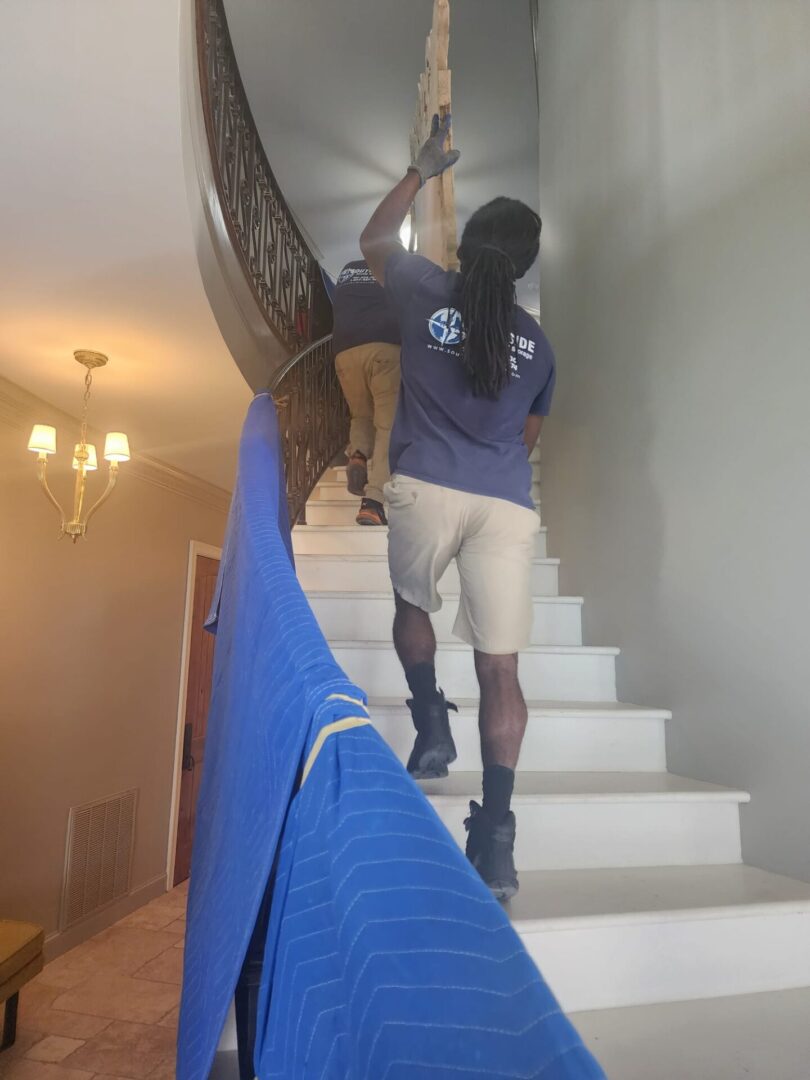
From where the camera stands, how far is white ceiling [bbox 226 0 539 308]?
183 inches

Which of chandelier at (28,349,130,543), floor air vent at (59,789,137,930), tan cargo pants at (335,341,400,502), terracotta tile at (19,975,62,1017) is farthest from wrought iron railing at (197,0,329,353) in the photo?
terracotta tile at (19,975,62,1017)

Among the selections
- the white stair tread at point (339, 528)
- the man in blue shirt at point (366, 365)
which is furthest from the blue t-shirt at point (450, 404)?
the man in blue shirt at point (366, 365)

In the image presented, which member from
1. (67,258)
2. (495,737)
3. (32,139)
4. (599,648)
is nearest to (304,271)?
(67,258)

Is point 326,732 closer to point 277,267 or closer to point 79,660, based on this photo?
point 277,267

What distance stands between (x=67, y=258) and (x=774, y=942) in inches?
105

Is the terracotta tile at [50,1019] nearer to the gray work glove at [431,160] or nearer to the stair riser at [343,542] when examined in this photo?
the stair riser at [343,542]

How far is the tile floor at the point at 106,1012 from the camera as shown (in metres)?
2.85

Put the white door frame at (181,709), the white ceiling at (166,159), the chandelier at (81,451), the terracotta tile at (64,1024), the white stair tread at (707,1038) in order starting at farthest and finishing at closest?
the white door frame at (181,709)
the terracotta tile at (64,1024)
the chandelier at (81,451)
the white ceiling at (166,159)
the white stair tread at (707,1038)

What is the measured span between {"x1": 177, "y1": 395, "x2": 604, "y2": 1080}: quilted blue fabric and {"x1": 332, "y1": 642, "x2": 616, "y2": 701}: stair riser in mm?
1273

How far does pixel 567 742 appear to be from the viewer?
178cm

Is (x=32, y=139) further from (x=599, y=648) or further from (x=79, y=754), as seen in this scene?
(x=79, y=754)

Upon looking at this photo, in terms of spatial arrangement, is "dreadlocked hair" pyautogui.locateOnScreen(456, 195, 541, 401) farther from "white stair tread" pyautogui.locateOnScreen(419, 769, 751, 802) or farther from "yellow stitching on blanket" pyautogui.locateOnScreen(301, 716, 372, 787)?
"yellow stitching on blanket" pyautogui.locateOnScreen(301, 716, 372, 787)

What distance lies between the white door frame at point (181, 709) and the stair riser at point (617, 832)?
12.1ft

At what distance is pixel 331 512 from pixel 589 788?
2.06 meters
